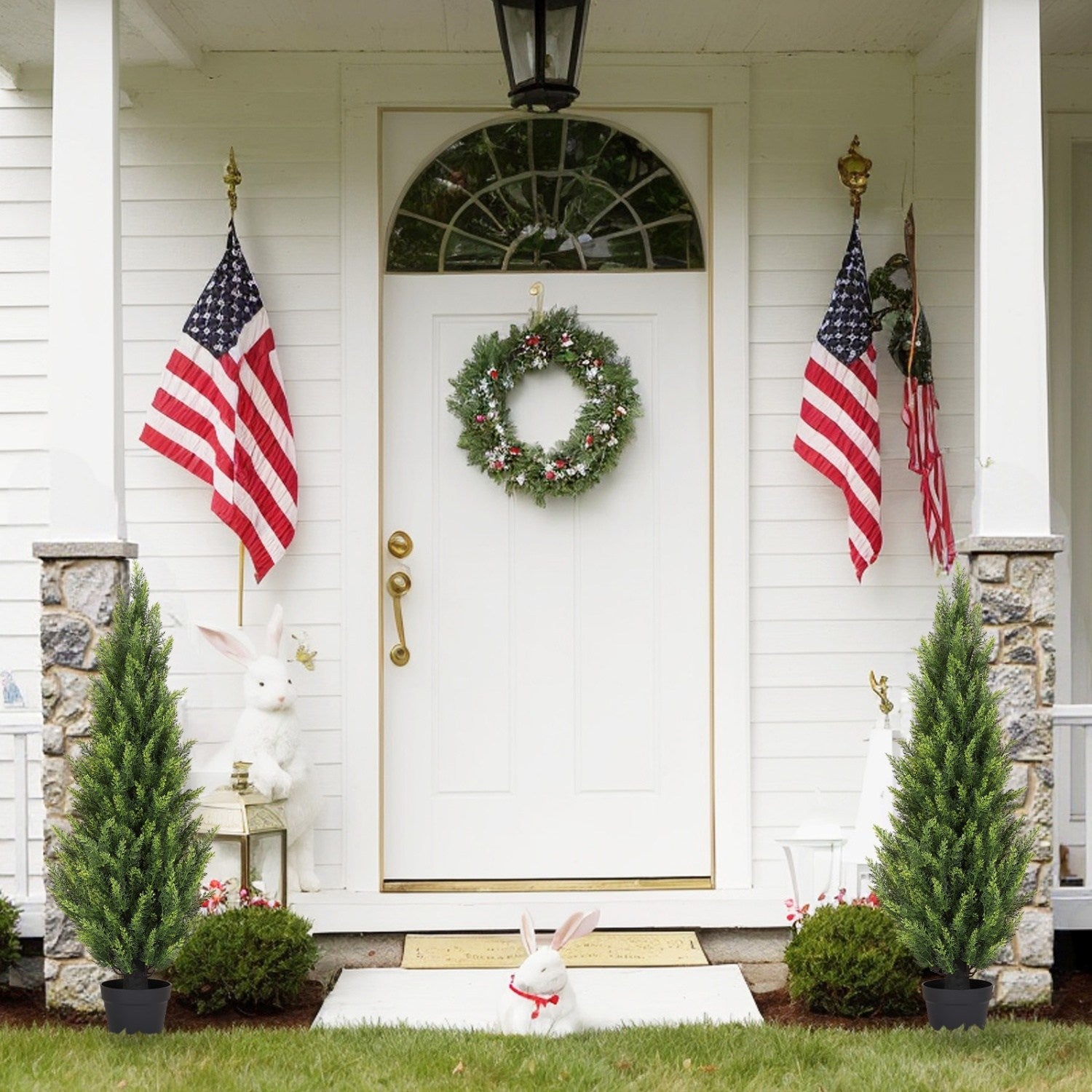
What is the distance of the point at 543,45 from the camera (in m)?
3.92

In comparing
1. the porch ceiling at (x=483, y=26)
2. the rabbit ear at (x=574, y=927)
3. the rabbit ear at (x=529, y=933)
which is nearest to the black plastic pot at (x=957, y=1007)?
the rabbit ear at (x=574, y=927)

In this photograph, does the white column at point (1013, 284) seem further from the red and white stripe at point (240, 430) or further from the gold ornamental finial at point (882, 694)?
the red and white stripe at point (240, 430)

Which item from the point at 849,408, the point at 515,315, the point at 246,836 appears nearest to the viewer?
the point at 246,836

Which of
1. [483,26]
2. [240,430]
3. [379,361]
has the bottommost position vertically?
[240,430]

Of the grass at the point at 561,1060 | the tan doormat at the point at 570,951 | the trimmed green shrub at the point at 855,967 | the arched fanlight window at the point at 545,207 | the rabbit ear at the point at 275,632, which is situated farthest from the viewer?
the arched fanlight window at the point at 545,207

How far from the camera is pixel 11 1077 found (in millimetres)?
3604

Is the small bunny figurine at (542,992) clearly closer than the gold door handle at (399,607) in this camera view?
Yes

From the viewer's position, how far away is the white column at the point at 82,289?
4.23 metres

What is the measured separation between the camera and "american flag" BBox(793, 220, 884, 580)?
17.1ft

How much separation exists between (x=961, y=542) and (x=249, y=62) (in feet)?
10.0

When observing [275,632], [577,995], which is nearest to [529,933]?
[577,995]

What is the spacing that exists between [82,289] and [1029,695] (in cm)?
298

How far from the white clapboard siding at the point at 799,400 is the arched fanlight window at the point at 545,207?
0.36m

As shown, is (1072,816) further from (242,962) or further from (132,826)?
(132,826)
